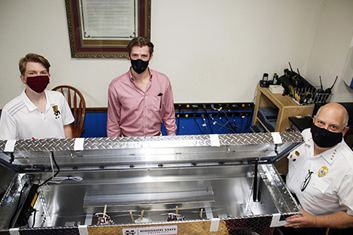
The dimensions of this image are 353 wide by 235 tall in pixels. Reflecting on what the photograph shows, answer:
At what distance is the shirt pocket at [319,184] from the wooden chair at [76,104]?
2.38 metres

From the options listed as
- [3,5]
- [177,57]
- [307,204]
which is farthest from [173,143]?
[3,5]

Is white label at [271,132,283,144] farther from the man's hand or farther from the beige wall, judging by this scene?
the beige wall

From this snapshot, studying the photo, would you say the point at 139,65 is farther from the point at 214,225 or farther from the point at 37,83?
the point at 214,225

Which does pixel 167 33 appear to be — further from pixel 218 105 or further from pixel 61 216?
pixel 61 216

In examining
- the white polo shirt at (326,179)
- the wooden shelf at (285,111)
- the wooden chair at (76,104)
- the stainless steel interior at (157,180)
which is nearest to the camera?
the stainless steel interior at (157,180)

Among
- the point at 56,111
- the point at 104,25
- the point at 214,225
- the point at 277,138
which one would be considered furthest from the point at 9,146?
the point at 104,25

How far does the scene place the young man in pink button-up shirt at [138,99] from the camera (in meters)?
2.14

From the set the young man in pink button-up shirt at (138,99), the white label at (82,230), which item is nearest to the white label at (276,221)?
the white label at (82,230)

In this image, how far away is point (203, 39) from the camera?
10.1 ft

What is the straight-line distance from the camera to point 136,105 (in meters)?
2.19

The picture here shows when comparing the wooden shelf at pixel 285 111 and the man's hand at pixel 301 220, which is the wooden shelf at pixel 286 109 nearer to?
the wooden shelf at pixel 285 111

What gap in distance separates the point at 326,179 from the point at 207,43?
2045 millimetres

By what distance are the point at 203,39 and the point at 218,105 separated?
93 centimetres

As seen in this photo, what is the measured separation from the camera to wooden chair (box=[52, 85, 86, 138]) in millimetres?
2945
